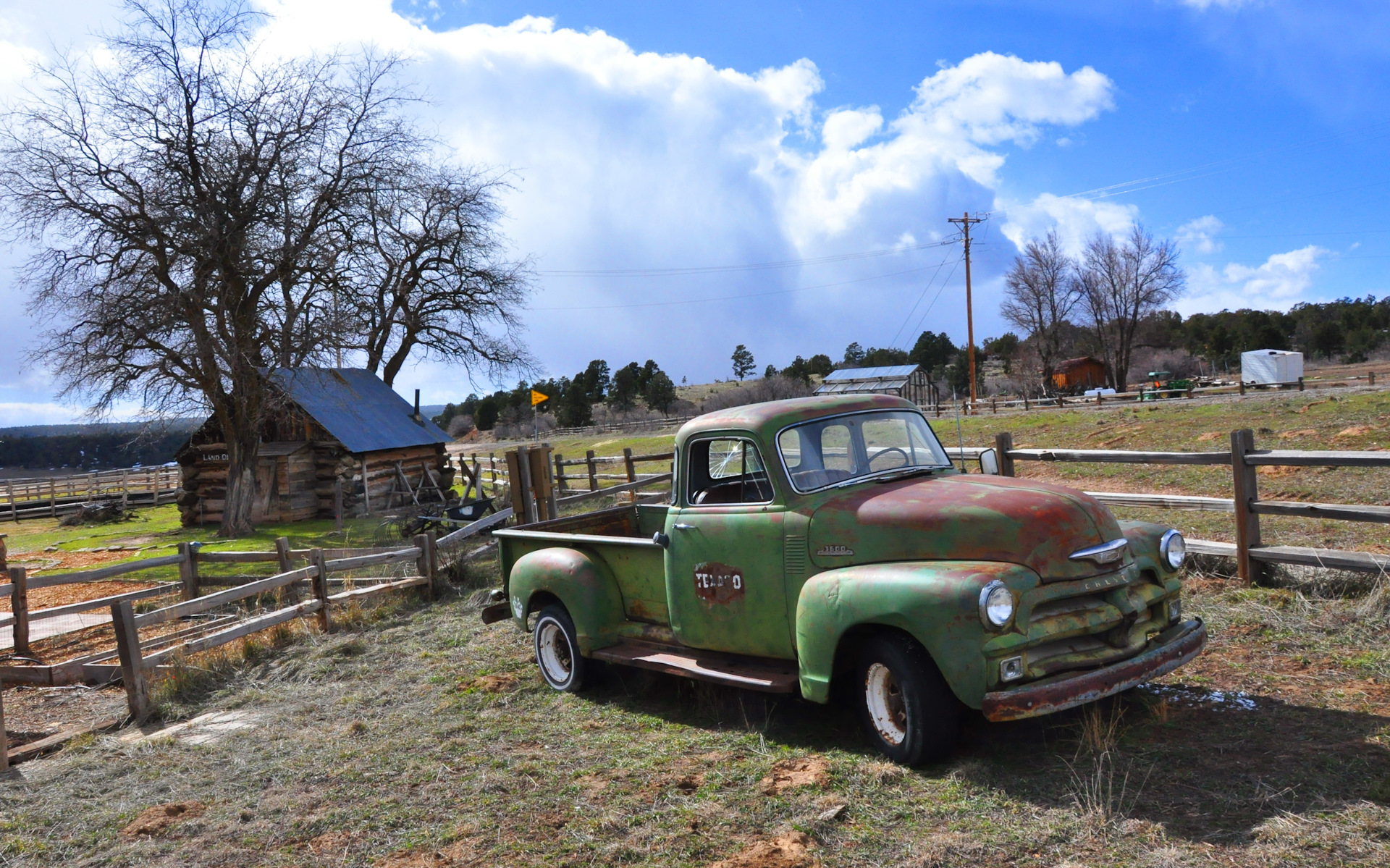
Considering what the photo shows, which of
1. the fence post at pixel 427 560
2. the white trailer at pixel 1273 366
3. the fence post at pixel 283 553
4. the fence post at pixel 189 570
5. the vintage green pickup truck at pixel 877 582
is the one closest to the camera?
the vintage green pickup truck at pixel 877 582

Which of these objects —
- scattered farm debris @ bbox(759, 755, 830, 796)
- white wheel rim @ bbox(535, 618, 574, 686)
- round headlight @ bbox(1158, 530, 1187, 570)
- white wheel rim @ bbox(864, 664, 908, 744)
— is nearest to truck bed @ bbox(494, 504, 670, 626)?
white wheel rim @ bbox(535, 618, 574, 686)

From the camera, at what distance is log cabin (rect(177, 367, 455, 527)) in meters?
27.6

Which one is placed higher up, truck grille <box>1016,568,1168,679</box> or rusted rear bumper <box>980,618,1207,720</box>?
truck grille <box>1016,568,1168,679</box>

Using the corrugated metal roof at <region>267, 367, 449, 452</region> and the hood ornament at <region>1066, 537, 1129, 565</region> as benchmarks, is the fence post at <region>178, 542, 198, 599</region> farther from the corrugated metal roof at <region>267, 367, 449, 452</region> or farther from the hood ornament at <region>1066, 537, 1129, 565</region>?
the corrugated metal roof at <region>267, 367, 449, 452</region>

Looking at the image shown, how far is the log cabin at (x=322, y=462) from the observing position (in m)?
27.6

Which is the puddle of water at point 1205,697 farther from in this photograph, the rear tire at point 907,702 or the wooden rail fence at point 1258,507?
the wooden rail fence at point 1258,507

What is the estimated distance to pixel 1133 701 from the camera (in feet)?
17.3

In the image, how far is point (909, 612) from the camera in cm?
444

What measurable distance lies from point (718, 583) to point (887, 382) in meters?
46.3

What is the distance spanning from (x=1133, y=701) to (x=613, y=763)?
3.02m

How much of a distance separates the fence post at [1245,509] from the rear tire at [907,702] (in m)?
4.20

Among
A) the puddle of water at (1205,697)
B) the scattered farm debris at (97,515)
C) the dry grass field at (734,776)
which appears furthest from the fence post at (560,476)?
the scattered farm debris at (97,515)

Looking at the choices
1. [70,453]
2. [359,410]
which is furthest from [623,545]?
[70,453]

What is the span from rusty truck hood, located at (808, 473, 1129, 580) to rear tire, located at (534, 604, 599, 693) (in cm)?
237
